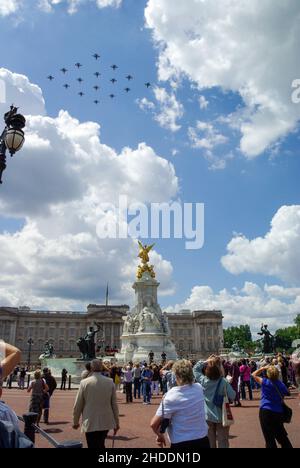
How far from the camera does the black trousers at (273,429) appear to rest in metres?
6.62

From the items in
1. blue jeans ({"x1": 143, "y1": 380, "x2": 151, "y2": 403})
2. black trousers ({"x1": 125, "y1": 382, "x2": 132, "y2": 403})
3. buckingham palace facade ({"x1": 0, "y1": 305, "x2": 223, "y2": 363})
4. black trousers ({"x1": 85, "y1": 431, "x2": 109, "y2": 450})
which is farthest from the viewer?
buckingham palace facade ({"x1": 0, "y1": 305, "x2": 223, "y2": 363})

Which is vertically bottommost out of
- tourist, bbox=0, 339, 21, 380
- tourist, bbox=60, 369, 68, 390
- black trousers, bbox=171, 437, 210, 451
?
tourist, bbox=60, 369, 68, 390

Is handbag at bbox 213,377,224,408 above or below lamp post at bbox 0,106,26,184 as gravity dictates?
below

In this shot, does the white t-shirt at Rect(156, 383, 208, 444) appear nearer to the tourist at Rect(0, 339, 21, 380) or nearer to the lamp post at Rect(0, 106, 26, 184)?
the tourist at Rect(0, 339, 21, 380)

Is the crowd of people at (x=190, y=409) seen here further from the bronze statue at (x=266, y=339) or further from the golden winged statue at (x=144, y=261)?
the golden winged statue at (x=144, y=261)

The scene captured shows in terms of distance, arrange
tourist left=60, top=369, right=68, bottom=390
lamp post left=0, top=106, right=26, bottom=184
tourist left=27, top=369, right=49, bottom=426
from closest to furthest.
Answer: lamp post left=0, top=106, right=26, bottom=184
tourist left=27, top=369, right=49, bottom=426
tourist left=60, top=369, right=68, bottom=390

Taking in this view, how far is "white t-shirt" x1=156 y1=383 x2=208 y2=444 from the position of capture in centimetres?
480

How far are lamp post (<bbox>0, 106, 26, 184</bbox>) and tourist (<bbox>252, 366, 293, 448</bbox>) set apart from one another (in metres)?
6.81

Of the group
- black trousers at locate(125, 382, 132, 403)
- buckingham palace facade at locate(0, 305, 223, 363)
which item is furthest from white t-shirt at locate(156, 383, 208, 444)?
buckingham palace facade at locate(0, 305, 223, 363)

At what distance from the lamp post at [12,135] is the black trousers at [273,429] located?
7073mm

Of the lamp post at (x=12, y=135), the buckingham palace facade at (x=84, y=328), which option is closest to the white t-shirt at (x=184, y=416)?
the lamp post at (x=12, y=135)

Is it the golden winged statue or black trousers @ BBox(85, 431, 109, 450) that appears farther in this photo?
the golden winged statue
